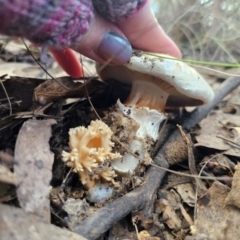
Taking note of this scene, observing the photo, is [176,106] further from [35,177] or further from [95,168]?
[35,177]

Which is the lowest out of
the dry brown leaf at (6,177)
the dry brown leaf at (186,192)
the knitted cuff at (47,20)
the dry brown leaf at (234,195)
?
the dry brown leaf at (186,192)

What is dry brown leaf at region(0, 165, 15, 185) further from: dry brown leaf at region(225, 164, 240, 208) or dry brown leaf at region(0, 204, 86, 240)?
dry brown leaf at region(225, 164, 240, 208)

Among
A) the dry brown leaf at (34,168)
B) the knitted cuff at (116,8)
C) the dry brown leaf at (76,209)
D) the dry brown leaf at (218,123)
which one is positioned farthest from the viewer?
the dry brown leaf at (218,123)

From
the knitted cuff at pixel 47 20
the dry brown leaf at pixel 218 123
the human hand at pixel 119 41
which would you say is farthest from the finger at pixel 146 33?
the dry brown leaf at pixel 218 123

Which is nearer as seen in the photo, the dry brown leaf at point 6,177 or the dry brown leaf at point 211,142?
the dry brown leaf at point 6,177

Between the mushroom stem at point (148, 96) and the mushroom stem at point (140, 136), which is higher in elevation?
the mushroom stem at point (148, 96)

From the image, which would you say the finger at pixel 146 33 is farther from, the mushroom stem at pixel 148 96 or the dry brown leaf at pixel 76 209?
the dry brown leaf at pixel 76 209

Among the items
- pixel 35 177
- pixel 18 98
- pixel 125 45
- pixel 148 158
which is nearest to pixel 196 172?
pixel 148 158

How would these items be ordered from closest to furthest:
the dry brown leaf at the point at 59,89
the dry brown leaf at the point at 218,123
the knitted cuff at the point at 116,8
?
the knitted cuff at the point at 116,8 < the dry brown leaf at the point at 59,89 < the dry brown leaf at the point at 218,123
